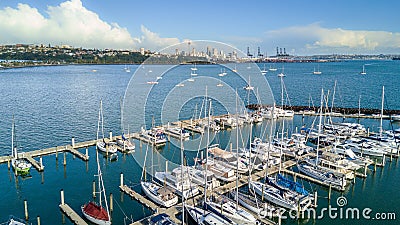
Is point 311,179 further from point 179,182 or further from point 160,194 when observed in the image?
point 160,194

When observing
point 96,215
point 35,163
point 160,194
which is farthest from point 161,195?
point 35,163

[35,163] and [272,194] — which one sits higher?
[35,163]

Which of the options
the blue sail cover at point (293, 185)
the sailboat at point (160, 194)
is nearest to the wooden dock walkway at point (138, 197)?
the sailboat at point (160, 194)

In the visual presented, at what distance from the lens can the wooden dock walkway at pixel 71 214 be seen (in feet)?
45.9

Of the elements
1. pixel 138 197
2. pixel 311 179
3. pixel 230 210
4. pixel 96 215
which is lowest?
pixel 311 179

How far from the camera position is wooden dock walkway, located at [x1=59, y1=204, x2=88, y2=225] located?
1399 centimetres

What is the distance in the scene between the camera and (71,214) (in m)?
14.6

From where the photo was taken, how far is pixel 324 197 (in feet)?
55.6

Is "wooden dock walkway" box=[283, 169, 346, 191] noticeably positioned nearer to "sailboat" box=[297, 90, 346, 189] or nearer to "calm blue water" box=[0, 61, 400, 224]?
"sailboat" box=[297, 90, 346, 189]

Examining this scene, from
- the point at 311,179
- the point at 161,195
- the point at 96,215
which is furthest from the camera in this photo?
the point at 311,179

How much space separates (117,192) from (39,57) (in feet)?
536

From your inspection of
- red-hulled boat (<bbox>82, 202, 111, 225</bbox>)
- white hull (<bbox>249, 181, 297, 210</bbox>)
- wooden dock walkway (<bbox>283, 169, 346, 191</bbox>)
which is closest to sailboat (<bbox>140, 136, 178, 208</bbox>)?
red-hulled boat (<bbox>82, 202, 111, 225</bbox>)

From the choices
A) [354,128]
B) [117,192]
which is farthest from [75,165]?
[354,128]

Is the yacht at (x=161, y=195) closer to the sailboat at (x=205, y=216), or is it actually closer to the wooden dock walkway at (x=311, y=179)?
the sailboat at (x=205, y=216)
